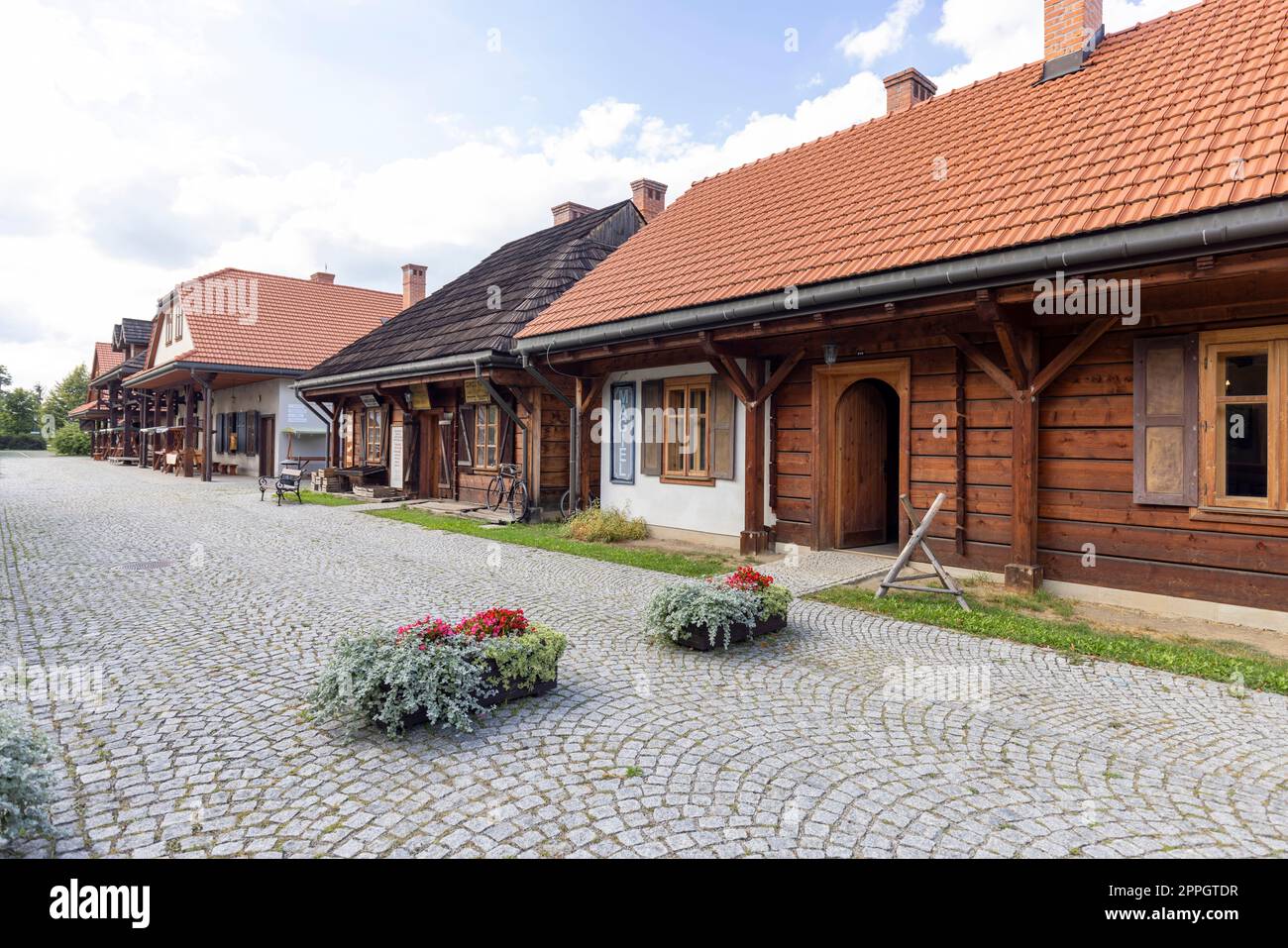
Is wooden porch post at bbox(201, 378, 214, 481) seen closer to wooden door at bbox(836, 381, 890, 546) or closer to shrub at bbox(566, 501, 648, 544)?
shrub at bbox(566, 501, 648, 544)

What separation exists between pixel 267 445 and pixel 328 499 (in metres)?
9.17

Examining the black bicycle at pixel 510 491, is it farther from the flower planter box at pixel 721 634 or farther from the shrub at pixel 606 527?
the flower planter box at pixel 721 634

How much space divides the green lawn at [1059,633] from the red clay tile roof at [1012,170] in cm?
295

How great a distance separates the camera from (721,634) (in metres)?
5.14

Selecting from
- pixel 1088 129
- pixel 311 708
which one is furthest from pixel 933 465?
pixel 311 708

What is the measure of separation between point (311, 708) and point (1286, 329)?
711 cm

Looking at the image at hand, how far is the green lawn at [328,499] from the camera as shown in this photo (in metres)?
15.6

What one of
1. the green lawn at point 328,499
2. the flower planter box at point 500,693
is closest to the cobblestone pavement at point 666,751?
the flower planter box at point 500,693

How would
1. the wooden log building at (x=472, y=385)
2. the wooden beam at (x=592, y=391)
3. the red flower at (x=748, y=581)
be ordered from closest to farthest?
the red flower at (x=748, y=581) → the wooden beam at (x=592, y=391) → the wooden log building at (x=472, y=385)

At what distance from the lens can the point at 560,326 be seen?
1061 cm

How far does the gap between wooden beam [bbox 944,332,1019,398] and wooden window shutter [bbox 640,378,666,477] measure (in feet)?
15.0

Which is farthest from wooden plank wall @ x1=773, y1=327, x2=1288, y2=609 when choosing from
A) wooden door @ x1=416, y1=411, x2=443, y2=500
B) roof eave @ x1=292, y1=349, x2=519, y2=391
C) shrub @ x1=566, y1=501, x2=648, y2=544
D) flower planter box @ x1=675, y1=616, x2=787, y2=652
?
wooden door @ x1=416, y1=411, x2=443, y2=500

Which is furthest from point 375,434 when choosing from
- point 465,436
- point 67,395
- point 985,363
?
point 67,395

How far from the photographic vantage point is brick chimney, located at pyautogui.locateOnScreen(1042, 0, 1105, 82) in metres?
8.51
